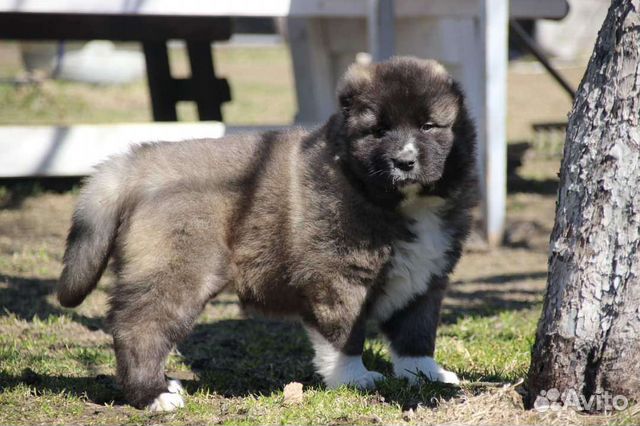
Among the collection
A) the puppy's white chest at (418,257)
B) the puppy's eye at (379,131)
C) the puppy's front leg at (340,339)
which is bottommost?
the puppy's front leg at (340,339)

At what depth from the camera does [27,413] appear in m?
3.80

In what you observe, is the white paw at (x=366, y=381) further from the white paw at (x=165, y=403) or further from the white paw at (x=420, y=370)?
the white paw at (x=165, y=403)

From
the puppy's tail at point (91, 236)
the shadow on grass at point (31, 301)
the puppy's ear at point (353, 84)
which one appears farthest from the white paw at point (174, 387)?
the puppy's ear at point (353, 84)

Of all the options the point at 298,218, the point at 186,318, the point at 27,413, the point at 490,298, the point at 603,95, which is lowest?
the point at 490,298

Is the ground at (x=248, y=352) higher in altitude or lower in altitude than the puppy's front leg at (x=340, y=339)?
lower

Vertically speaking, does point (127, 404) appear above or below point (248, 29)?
below

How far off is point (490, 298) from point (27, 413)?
134 inches

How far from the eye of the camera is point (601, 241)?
10.8 feet

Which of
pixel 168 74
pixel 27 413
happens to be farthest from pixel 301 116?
pixel 27 413

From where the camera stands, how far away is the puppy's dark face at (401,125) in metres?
3.88

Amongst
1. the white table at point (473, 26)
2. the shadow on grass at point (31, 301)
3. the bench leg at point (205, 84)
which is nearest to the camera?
the shadow on grass at point (31, 301)

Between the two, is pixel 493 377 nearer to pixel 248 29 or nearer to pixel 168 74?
pixel 168 74

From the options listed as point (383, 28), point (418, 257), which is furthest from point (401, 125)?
point (383, 28)

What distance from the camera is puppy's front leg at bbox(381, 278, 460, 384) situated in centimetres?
422
